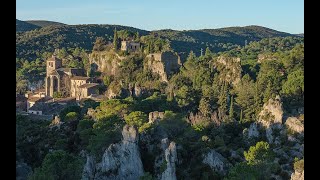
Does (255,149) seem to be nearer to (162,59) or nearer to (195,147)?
(195,147)

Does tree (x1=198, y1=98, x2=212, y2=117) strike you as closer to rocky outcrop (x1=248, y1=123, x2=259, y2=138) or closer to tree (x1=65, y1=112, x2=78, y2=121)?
rocky outcrop (x1=248, y1=123, x2=259, y2=138)

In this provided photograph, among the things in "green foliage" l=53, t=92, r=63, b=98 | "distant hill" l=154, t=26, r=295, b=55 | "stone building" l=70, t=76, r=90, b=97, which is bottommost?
"green foliage" l=53, t=92, r=63, b=98

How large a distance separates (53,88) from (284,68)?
1351 centimetres

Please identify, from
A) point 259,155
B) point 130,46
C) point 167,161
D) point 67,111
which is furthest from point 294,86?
point 130,46

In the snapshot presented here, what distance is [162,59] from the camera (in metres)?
28.7

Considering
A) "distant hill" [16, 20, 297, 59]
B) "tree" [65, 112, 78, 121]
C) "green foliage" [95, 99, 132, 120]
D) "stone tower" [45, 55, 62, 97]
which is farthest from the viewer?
"distant hill" [16, 20, 297, 59]

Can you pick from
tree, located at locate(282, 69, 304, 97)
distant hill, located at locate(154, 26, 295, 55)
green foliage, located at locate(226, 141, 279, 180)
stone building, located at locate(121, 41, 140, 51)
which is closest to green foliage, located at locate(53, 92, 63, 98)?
stone building, located at locate(121, 41, 140, 51)

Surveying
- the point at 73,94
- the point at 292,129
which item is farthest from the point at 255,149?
the point at 73,94

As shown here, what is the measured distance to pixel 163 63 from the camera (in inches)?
1123

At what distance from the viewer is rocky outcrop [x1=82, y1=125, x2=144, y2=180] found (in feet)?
38.1

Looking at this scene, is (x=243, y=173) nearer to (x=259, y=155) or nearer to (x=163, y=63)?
(x=259, y=155)

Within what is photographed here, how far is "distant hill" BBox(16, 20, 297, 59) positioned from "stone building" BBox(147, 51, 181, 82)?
4822 millimetres

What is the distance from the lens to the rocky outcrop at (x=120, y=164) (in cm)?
1162

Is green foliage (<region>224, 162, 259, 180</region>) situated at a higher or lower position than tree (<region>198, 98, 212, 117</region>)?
lower
